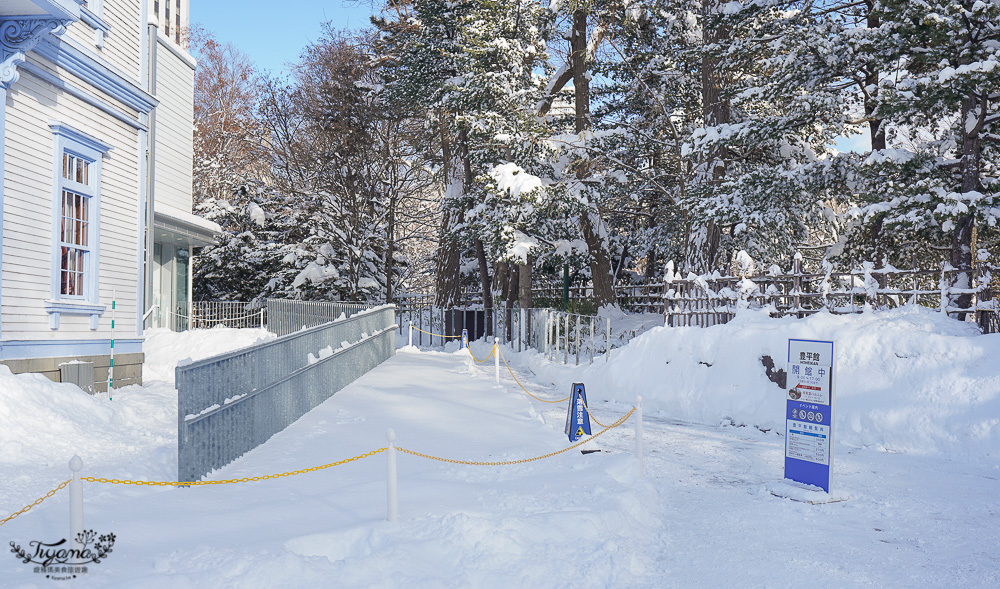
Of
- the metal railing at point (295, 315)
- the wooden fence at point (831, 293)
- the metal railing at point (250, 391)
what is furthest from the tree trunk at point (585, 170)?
the metal railing at point (250, 391)

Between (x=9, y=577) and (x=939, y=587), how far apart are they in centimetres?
658

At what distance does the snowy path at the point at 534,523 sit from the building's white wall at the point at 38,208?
4.74 m

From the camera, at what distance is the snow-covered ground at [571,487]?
5.45m

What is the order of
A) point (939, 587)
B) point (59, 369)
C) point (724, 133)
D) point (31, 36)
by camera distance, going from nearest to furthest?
point (939, 587)
point (31, 36)
point (59, 369)
point (724, 133)

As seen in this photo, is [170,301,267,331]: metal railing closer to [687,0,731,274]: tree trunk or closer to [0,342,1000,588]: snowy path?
[687,0,731,274]: tree trunk

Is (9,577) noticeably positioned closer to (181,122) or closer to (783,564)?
(783,564)

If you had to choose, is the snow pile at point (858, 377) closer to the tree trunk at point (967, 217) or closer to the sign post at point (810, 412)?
the tree trunk at point (967, 217)

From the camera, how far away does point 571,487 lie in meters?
7.54

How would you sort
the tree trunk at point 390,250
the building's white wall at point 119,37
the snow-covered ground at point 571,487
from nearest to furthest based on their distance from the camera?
the snow-covered ground at point 571,487 < the building's white wall at point 119,37 < the tree trunk at point 390,250

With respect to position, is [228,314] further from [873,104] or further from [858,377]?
[858,377]

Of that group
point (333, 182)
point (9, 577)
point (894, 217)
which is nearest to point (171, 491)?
point (9, 577)

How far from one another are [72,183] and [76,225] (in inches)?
30.1

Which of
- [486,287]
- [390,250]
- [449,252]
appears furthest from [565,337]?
[390,250]

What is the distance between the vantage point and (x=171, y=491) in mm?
7223
